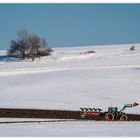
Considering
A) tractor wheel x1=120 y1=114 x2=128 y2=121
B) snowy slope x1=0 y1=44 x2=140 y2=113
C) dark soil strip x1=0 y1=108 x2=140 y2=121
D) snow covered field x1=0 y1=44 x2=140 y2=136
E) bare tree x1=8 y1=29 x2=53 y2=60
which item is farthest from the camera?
bare tree x1=8 y1=29 x2=53 y2=60

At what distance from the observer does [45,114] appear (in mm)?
15078

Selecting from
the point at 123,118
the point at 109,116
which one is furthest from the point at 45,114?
the point at 123,118

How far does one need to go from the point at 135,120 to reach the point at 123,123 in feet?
4.33

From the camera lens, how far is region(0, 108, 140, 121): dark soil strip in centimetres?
1437

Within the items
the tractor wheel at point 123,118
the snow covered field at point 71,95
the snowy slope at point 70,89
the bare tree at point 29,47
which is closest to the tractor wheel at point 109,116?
the tractor wheel at point 123,118

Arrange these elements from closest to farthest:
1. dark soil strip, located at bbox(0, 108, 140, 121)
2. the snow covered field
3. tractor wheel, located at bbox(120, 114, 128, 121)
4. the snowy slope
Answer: the snow covered field
tractor wheel, located at bbox(120, 114, 128, 121)
dark soil strip, located at bbox(0, 108, 140, 121)
the snowy slope

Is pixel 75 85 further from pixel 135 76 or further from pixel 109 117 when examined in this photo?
pixel 109 117

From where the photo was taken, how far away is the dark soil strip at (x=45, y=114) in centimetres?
1437

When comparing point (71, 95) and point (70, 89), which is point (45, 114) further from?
point (70, 89)

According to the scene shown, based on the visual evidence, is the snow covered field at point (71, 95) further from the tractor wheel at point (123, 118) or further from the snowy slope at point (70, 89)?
the tractor wheel at point (123, 118)

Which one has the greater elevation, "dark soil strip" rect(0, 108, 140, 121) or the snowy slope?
the snowy slope

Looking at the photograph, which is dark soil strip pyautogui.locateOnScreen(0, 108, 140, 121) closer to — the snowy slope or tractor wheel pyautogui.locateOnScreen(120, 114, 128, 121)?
tractor wheel pyautogui.locateOnScreen(120, 114, 128, 121)

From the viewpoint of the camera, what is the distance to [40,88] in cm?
2152

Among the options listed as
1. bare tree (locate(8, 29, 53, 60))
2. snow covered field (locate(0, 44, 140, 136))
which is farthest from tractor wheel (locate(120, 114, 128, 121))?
bare tree (locate(8, 29, 53, 60))
